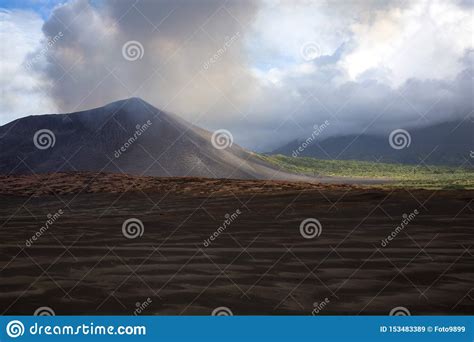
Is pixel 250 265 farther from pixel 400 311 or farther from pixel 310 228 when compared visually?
pixel 310 228

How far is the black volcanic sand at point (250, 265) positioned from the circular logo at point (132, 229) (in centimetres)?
26

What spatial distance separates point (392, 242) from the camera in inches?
441

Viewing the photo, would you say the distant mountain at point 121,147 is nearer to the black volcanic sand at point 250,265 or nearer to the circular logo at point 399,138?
the circular logo at point 399,138

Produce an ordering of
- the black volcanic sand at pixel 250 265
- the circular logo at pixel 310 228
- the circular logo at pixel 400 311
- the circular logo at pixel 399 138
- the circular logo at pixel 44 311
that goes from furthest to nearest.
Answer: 1. the circular logo at pixel 399 138
2. the circular logo at pixel 310 228
3. the black volcanic sand at pixel 250 265
4. the circular logo at pixel 44 311
5. the circular logo at pixel 400 311

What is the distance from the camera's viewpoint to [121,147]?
219 ft

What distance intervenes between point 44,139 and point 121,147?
20089 millimetres

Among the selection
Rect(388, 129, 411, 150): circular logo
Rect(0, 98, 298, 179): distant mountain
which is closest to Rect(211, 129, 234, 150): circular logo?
Rect(0, 98, 298, 179): distant mountain

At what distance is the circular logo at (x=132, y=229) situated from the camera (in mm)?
13199

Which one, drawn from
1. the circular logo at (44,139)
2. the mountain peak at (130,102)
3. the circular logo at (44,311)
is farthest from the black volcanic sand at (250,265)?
the mountain peak at (130,102)

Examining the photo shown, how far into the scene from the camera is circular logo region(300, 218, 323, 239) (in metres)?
12.6

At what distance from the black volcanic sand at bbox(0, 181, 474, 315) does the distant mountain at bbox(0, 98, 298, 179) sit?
41715 mm

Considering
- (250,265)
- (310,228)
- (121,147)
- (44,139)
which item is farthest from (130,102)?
(250,265)

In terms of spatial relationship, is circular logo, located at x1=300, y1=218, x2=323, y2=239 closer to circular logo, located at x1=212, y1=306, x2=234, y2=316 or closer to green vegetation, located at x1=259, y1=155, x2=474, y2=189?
circular logo, located at x1=212, y1=306, x2=234, y2=316

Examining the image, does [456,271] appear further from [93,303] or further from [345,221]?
[345,221]
